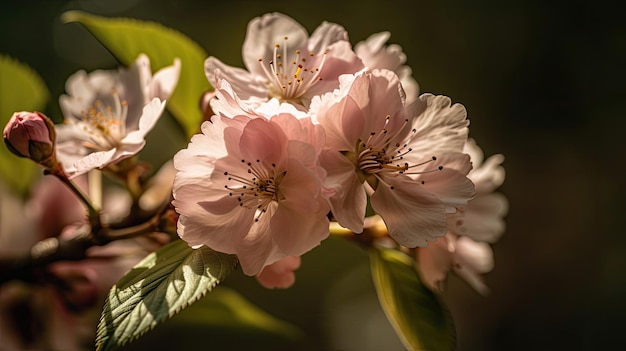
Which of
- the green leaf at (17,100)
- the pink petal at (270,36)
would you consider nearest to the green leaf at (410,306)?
the pink petal at (270,36)

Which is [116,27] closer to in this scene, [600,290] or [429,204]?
[429,204]

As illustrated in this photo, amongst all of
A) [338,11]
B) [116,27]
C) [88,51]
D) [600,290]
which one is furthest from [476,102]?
[116,27]

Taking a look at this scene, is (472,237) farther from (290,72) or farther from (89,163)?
(89,163)

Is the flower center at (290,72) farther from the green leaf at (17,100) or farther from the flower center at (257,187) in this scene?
the green leaf at (17,100)

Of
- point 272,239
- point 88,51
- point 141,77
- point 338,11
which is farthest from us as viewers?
point 338,11

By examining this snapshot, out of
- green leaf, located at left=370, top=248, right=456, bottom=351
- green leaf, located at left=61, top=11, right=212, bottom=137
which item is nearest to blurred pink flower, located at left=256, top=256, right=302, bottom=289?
green leaf, located at left=370, top=248, right=456, bottom=351

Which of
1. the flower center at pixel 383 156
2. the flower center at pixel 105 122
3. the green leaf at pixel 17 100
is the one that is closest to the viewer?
the flower center at pixel 383 156
